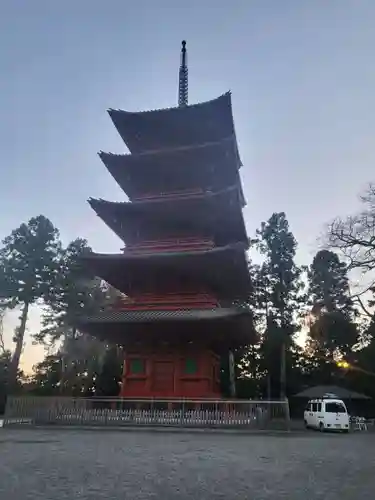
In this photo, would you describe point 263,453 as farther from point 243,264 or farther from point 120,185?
point 120,185

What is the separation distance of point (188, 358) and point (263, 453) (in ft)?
35.6

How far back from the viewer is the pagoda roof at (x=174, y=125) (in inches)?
966

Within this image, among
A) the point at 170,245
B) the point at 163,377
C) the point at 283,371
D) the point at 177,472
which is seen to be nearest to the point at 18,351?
the point at 283,371

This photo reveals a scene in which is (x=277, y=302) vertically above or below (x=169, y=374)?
above

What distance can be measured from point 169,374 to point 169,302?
→ 3.29 meters

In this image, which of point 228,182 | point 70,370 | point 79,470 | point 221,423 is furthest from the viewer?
point 70,370

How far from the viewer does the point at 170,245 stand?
23344mm

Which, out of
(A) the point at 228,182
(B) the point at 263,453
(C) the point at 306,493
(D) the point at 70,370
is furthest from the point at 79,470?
(D) the point at 70,370

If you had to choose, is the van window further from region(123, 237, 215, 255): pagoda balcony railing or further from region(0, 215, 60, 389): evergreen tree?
region(0, 215, 60, 389): evergreen tree

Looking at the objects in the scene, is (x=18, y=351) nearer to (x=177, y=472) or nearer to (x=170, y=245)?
(x=170, y=245)

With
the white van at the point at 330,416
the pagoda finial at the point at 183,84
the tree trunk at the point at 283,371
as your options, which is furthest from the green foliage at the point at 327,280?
the pagoda finial at the point at 183,84

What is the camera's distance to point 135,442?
13.3 meters

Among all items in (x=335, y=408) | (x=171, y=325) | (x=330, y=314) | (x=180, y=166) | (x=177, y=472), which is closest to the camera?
(x=177, y=472)

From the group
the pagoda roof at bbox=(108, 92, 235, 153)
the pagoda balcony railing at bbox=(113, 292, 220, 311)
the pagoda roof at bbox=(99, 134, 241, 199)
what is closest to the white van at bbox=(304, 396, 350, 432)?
the pagoda balcony railing at bbox=(113, 292, 220, 311)
